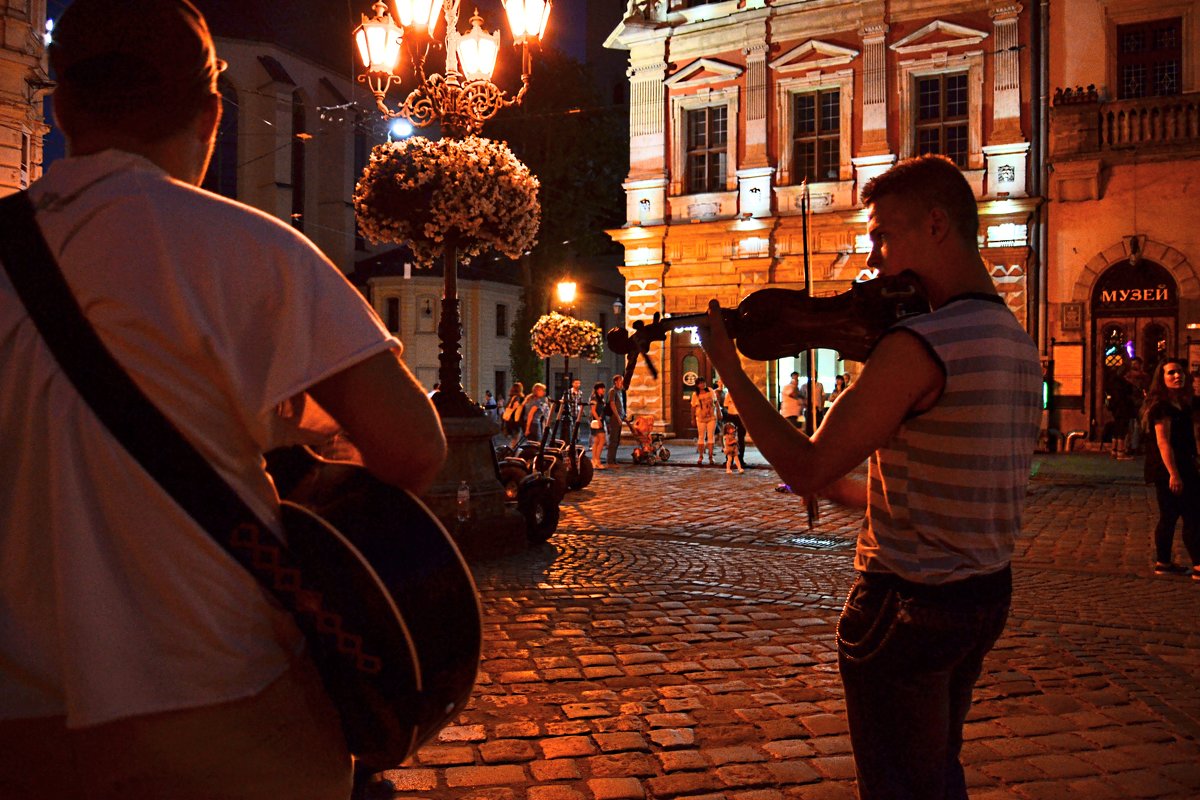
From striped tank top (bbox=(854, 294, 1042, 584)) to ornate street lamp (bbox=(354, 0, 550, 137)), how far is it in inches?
328

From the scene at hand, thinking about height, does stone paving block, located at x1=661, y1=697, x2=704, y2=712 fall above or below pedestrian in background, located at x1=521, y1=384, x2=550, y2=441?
below

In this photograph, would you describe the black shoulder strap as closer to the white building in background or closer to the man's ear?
the man's ear

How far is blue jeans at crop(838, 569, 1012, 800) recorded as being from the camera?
202 cm

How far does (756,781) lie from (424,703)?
2.58 m

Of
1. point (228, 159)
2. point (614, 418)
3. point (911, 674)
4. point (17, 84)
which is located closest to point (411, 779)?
point (911, 674)

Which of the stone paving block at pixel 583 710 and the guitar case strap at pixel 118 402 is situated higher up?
the guitar case strap at pixel 118 402

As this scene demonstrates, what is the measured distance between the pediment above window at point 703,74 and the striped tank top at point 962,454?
25127 millimetres

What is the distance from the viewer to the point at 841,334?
2.46 meters

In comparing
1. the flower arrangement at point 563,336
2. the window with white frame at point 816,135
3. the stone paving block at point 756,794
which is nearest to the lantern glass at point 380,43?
the flower arrangement at point 563,336

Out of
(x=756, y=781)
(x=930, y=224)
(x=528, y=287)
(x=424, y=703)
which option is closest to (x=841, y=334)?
(x=930, y=224)

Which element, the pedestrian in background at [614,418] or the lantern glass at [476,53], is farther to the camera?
the pedestrian in background at [614,418]

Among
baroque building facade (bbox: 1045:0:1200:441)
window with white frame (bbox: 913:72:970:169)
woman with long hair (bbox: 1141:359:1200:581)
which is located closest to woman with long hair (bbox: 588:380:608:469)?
baroque building facade (bbox: 1045:0:1200:441)

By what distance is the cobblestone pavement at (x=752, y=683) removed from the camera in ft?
11.9

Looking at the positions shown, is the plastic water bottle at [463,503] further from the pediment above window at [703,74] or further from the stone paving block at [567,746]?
the pediment above window at [703,74]
